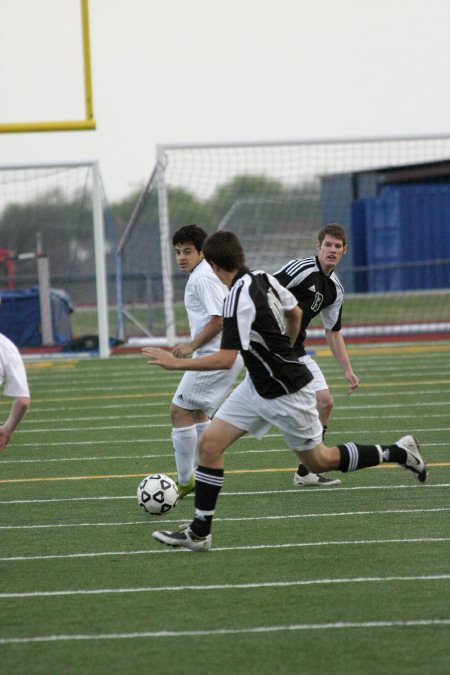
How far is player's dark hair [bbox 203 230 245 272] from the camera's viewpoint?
576 centimetres

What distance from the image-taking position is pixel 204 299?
23.5 ft

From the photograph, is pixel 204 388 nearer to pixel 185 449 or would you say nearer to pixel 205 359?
pixel 185 449

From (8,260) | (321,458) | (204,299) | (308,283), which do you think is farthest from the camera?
(8,260)

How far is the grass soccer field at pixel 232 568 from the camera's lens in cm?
431

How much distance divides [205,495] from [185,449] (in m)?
1.55

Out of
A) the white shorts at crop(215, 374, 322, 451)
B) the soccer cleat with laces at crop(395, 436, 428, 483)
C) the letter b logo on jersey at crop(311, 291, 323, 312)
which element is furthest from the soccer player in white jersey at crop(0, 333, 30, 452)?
Answer: the letter b logo on jersey at crop(311, 291, 323, 312)

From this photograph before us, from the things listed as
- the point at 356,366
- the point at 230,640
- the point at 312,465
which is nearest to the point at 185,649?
the point at 230,640

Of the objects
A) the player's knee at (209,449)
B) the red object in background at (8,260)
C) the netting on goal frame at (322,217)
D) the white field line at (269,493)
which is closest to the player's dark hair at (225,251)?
the player's knee at (209,449)

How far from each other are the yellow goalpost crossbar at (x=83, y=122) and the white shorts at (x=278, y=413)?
28.0ft

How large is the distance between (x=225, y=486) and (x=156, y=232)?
51.0 feet

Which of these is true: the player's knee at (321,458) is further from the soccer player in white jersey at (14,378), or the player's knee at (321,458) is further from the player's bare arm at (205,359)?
the soccer player in white jersey at (14,378)

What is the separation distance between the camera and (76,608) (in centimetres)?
497

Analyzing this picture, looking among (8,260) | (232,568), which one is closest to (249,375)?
(232,568)

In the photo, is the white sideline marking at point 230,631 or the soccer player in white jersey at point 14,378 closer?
the white sideline marking at point 230,631
